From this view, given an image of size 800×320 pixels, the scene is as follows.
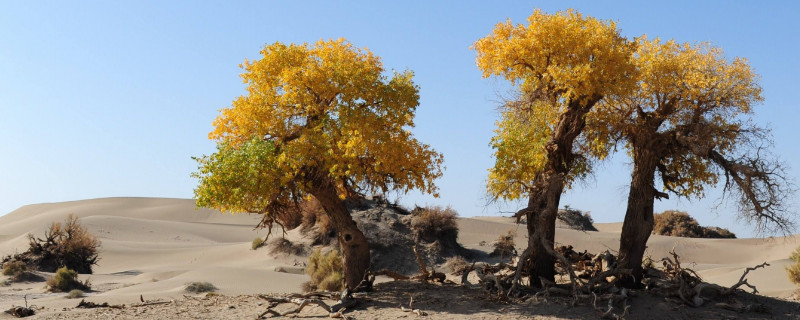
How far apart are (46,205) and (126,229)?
4398 cm

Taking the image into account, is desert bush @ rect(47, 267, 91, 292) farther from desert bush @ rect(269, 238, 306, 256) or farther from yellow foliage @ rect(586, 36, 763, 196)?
yellow foliage @ rect(586, 36, 763, 196)

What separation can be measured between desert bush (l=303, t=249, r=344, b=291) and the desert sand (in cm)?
111

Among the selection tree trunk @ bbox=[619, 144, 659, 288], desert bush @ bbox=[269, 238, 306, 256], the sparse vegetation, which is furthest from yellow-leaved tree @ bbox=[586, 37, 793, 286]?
the sparse vegetation

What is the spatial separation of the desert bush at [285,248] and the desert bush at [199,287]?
19.8ft

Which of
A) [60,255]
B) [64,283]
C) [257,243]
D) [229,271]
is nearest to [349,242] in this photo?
[229,271]

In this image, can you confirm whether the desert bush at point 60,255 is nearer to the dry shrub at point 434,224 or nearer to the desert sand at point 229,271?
the desert sand at point 229,271

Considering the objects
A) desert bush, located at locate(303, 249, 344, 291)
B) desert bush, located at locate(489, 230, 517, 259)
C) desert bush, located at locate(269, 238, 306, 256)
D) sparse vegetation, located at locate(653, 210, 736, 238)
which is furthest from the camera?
sparse vegetation, located at locate(653, 210, 736, 238)

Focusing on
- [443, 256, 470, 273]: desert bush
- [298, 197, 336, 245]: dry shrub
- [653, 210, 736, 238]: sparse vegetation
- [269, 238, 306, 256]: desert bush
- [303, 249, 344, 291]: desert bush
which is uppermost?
[653, 210, 736, 238]: sparse vegetation

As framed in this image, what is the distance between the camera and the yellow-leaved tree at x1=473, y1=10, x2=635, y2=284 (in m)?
15.4

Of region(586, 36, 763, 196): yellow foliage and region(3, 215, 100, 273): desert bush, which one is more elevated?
region(586, 36, 763, 196): yellow foliage

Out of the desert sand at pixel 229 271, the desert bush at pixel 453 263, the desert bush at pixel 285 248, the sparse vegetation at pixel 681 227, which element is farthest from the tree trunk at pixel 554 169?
the sparse vegetation at pixel 681 227

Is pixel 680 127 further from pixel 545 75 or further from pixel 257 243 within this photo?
pixel 257 243

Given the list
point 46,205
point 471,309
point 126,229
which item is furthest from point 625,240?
point 46,205

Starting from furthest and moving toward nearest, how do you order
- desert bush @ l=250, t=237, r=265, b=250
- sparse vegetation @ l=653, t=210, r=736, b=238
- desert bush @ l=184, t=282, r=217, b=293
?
sparse vegetation @ l=653, t=210, r=736, b=238 → desert bush @ l=250, t=237, r=265, b=250 → desert bush @ l=184, t=282, r=217, b=293
